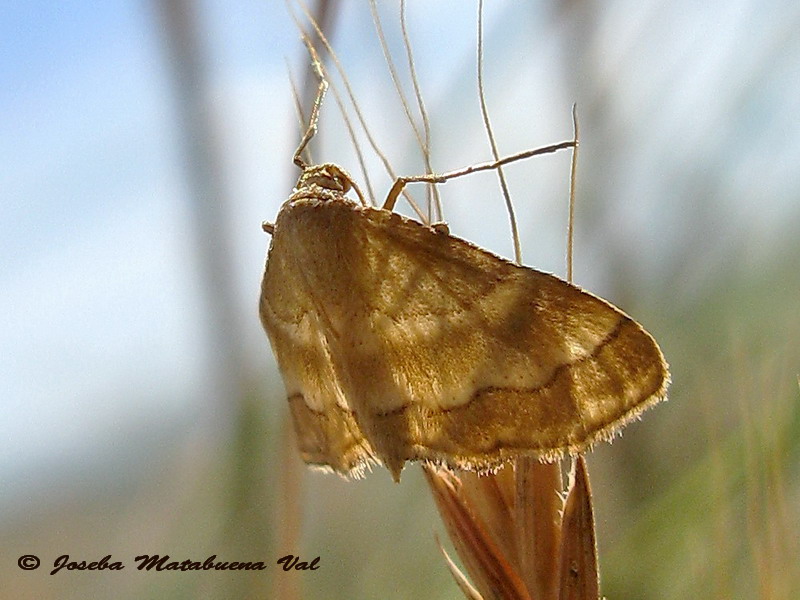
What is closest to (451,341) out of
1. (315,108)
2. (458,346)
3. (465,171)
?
(458,346)

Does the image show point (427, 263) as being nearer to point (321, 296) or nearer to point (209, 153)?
point (321, 296)

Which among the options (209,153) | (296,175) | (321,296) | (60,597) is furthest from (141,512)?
(321,296)

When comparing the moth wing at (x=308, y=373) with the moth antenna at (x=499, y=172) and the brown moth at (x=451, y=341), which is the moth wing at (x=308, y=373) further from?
the moth antenna at (x=499, y=172)

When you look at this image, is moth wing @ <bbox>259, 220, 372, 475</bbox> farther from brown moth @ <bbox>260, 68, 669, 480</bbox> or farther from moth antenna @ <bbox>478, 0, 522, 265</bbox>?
moth antenna @ <bbox>478, 0, 522, 265</bbox>

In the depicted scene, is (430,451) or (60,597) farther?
(60,597)

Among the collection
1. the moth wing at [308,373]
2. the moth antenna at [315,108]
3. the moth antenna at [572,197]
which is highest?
the moth antenna at [315,108]

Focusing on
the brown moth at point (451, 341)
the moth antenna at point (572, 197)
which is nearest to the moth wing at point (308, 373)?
the brown moth at point (451, 341)

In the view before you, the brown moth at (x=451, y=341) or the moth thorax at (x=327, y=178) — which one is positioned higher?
the moth thorax at (x=327, y=178)

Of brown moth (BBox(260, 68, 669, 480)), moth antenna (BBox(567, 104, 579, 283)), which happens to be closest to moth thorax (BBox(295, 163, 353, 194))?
brown moth (BBox(260, 68, 669, 480))
